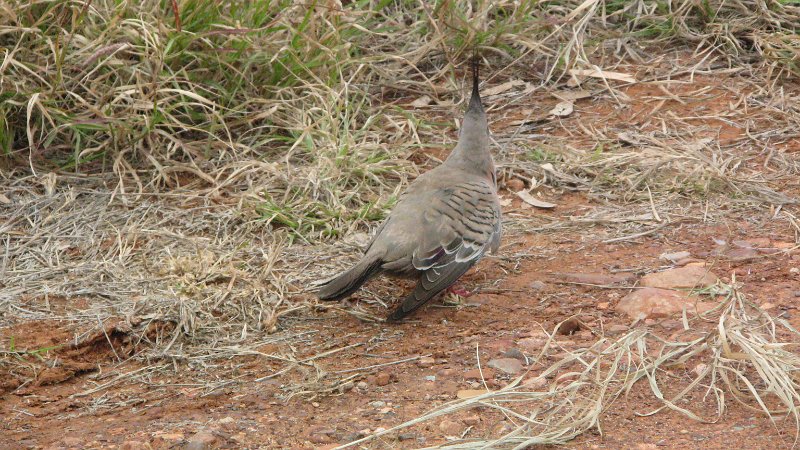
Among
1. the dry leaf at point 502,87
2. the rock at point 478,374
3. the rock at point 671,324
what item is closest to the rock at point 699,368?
the rock at point 671,324

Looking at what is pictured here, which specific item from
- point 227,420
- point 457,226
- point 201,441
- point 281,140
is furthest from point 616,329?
point 281,140

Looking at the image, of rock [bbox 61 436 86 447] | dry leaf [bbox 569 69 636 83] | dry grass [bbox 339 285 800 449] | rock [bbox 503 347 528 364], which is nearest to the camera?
dry grass [bbox 339 285 800 449]

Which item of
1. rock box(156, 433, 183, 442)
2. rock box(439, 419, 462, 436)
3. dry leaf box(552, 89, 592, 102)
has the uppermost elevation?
rock box(156, 433, 183, 442)

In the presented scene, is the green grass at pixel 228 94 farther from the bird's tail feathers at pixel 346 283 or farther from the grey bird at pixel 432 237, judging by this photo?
the bird's tail feathers at pixel 346 283

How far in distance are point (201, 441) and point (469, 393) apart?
0.92 metres

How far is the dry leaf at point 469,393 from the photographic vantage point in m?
3.65

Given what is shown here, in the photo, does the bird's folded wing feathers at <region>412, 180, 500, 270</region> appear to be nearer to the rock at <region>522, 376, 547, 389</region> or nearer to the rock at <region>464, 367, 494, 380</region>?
the rock at <region>464, 367, 494, 380</region>

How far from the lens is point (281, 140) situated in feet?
19.3

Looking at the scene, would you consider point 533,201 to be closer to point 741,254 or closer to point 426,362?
point 741,254

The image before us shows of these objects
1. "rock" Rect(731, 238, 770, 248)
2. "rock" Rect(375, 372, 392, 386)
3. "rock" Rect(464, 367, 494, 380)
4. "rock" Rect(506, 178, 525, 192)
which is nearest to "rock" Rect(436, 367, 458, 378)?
"rock" Rect(464, 367, 494, 380)

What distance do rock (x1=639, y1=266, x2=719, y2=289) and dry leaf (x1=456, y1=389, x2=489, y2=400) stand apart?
3.76 ft

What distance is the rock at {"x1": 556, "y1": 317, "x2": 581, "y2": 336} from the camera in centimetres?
412

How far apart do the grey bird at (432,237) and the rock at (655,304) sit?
66cm

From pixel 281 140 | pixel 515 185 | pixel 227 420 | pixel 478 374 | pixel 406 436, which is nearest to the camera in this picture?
pixel 406 436
